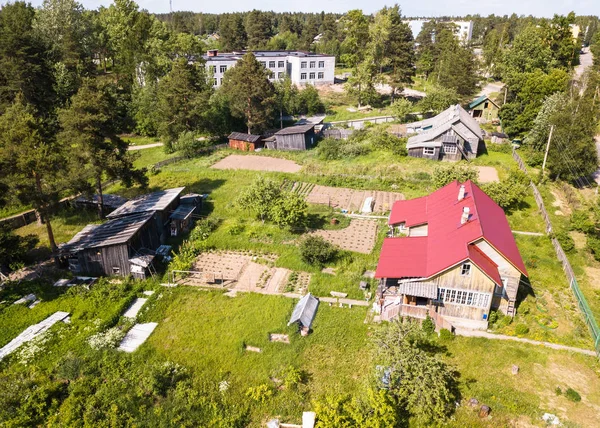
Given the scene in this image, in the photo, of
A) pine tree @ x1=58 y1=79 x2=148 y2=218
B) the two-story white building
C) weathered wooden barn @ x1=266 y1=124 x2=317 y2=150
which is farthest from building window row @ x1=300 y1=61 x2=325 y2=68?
pine tree @ x1=58 y1=79 x2=148 y2=218

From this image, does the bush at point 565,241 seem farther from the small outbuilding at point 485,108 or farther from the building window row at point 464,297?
the small outbuilding at point 485,108

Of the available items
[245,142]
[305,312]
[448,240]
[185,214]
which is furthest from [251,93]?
[305,312]

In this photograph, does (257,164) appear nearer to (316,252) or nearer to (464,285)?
(316,252)

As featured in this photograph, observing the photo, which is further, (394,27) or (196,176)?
(394,27)

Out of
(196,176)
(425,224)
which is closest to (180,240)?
(196,176)

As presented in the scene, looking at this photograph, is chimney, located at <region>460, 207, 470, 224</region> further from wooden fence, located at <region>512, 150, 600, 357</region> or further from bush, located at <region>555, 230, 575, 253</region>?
bush, located at <region>555, 230, 575, 253</region>

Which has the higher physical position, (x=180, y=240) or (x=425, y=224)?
(x=425, y=224)

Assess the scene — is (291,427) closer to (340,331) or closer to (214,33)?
(340,331)
